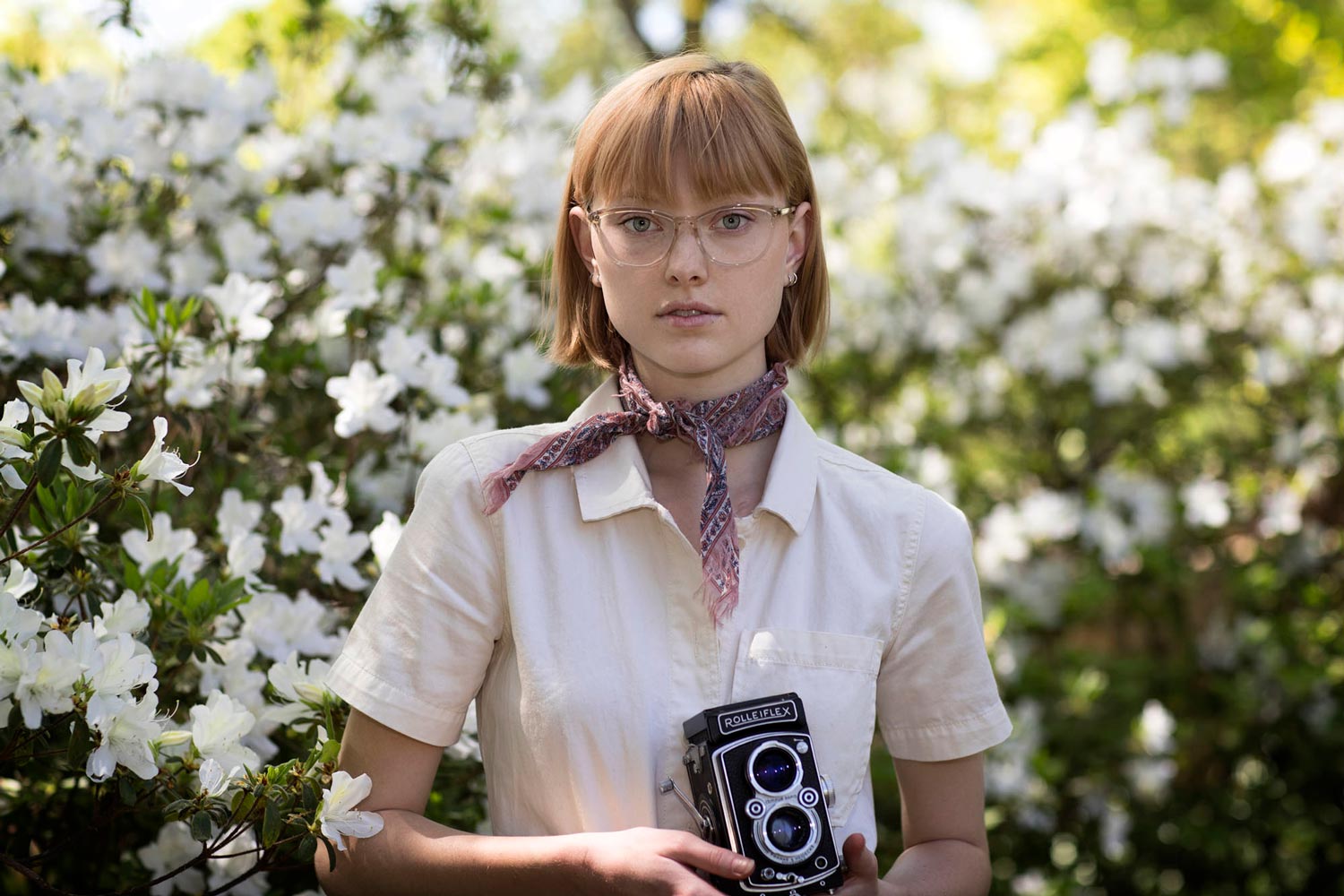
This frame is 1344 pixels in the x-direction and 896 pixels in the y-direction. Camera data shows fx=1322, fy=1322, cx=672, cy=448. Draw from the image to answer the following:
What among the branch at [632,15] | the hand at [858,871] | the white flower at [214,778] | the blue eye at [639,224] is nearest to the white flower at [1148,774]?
the hand at [858,871]

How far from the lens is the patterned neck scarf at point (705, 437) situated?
1.65 m

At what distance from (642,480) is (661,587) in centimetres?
14

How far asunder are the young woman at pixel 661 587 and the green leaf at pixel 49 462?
407 millimetres

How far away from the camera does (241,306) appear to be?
7.74 feet

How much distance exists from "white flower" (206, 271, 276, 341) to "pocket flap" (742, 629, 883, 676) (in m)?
1.15

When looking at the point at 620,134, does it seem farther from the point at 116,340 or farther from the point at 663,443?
the point at 116,340

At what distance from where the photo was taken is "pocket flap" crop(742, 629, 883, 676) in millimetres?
1671

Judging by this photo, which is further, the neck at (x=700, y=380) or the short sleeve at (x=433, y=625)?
the neck at (x=700, y=380)

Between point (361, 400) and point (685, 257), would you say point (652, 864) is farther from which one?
Answer: point (361, 400)

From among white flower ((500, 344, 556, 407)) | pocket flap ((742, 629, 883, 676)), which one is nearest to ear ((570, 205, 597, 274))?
pocket flap ((742, 629, 883, 676))

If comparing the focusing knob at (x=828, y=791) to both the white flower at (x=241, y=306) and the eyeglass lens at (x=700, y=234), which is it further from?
the white flower at (x=241, y=306)

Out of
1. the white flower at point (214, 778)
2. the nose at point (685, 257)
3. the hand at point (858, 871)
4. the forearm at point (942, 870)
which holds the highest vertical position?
the nose at point (685, 257)

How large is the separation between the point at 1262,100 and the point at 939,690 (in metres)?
13.7

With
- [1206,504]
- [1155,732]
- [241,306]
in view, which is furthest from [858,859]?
[1206,504]
